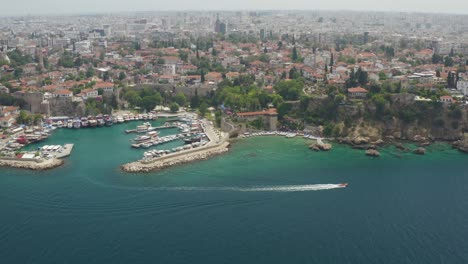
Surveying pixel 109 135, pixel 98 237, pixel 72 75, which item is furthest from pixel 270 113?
pixel 72 75

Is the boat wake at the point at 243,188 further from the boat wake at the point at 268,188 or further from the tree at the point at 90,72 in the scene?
the tree at the point at 90,72

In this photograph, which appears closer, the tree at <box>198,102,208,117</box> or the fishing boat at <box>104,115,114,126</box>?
the fishing boat at <box>104,115,114,126</box>

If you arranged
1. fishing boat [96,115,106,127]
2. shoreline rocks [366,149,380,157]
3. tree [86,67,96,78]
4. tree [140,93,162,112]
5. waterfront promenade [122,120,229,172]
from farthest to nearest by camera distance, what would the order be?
tree [86,67,96,78]
tree [140,93,162,112]
fishing boat [96,115,106,127]
shoreline rocks [366,149,380,157]
waterfront promenade [122,120,229,172]

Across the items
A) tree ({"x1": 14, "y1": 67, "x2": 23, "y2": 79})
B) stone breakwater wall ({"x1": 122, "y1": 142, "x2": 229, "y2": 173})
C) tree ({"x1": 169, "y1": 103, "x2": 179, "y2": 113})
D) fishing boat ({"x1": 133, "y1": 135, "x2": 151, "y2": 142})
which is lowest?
stone breakwater wall ({"x1": 122, "y1": 142, "x2": 229, "y2": 173})

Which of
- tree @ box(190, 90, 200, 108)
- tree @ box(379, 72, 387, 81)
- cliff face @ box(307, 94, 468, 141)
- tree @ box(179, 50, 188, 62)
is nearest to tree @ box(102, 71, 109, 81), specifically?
tree @ box(179, 50, 188, 62)

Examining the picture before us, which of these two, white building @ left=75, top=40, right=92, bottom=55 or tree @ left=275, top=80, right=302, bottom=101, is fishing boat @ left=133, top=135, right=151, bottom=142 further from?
white building @ left=75, top=40, right=92, bottom=55

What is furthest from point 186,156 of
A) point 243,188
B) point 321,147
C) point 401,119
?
point 401,119
